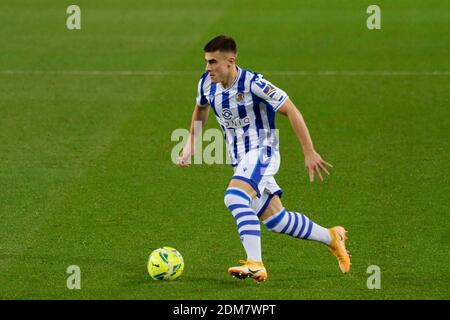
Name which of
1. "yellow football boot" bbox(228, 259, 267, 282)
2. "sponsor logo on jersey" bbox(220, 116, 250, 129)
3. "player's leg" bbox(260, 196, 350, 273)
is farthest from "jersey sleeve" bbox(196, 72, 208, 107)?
"yellow football boot" bbox(228, 259, 267, 282)

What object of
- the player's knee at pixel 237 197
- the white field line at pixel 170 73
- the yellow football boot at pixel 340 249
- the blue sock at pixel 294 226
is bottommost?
the yellow football boot at pixel 340 249

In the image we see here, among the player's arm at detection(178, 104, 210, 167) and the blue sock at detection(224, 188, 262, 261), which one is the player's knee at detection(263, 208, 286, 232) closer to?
the blue sock at detection(224, 188, 262, 261)

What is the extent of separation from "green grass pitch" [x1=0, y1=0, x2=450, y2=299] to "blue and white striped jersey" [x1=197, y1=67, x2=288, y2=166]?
1177 mm

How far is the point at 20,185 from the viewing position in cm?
1370

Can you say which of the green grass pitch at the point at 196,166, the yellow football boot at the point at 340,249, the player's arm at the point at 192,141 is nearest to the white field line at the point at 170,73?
the green grass pitch at the point at 196,166

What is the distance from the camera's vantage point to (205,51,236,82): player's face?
392 inches

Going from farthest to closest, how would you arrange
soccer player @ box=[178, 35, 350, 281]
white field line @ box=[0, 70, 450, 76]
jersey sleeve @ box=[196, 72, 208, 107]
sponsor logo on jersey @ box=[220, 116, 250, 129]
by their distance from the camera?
white field line @ box=[0, 70, 450, 76], jersey sleeve @ box=[196, 72, 208, 107], sponsor logo on jersey @ box=[220, 116, 250, 129], soccer player @ box=[178, 35, 350, 281]

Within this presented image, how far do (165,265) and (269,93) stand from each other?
5.76ft

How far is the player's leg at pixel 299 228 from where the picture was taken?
10203 mm

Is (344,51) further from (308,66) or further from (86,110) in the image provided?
(86,110)

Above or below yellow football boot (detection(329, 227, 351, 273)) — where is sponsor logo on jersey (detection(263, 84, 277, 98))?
above

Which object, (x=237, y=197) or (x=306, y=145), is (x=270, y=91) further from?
(x=237, y=197)

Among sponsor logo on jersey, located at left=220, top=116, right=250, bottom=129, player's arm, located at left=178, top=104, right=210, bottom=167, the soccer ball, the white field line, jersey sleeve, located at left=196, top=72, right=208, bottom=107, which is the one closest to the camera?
the soccer ball

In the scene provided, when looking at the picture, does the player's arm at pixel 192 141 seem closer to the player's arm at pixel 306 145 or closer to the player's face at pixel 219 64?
the player's face at pixel 219 64
